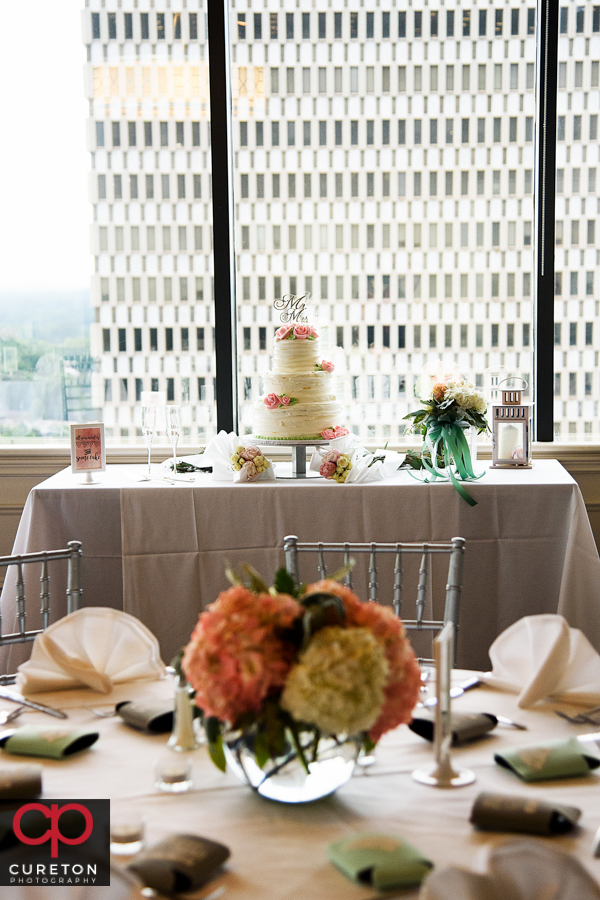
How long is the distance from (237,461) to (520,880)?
6.58ft

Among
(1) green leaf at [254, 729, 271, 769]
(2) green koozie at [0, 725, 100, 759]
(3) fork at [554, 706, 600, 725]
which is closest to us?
(1) green leaf at [254, 729, 271, 769]

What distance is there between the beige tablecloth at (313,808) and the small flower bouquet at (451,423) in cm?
154

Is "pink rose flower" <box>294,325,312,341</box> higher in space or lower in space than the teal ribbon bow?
higher

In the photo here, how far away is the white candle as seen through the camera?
304 centimetres

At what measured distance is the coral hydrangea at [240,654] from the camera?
0.92m

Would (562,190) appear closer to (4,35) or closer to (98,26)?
(98,26)

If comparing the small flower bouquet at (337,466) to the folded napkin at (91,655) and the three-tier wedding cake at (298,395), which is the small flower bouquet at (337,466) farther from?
the folded napkin at (91,655)

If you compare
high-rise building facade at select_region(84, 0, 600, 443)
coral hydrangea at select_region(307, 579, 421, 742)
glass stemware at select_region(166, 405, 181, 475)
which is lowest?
coral hydrangea at select_region(307, 579, 421, 742)

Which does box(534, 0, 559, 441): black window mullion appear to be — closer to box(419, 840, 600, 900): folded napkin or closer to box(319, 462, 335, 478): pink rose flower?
box(319, 462, 335, 478): pink rose flower

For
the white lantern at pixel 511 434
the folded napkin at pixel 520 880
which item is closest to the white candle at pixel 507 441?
the white lantern at pixel 511 434

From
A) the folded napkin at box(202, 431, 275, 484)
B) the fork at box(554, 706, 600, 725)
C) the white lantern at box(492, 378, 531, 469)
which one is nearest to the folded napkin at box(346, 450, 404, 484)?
the folded napkin at box(202, 431, 275, 484)

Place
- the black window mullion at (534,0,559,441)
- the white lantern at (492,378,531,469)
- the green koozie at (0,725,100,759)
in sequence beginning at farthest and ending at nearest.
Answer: the black window mullion at (534,0,559,441), the white lantern at (492,378,531,469), the green koozie at (0,725,100,759)

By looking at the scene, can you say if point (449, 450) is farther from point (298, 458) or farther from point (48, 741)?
point (48, 741)

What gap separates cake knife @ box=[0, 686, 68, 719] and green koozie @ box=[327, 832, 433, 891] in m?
0.60
